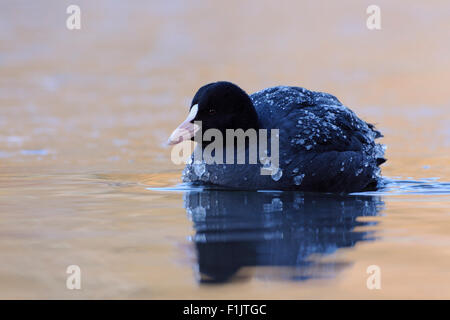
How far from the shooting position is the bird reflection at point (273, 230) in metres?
4.02

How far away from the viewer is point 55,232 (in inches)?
195

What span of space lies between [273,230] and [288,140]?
1.77 meters

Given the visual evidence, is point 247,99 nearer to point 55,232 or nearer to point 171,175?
point 171,175

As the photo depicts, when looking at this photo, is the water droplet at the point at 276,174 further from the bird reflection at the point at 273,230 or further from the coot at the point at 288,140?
the bird reflection at the point at 273,230

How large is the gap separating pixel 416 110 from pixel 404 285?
12.0 metres

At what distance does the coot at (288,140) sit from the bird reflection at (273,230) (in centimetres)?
17

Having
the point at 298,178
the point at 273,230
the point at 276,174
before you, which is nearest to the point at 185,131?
the point at 276,174

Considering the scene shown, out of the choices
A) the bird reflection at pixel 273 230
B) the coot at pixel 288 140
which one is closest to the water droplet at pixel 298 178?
the coot at pixel 288 140

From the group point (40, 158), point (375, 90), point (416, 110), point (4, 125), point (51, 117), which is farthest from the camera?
point (375, 90)

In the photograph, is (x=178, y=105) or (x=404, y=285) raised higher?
(x=178, y=105)

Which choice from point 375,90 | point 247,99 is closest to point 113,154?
point 247,99

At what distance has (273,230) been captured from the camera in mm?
4984

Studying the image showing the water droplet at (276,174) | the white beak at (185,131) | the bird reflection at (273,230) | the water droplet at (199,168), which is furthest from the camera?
the water droplet at (199,168)

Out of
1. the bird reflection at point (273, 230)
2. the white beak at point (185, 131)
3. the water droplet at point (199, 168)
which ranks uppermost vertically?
the white beak at point (185, 131)
